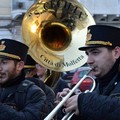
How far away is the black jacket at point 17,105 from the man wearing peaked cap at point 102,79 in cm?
42

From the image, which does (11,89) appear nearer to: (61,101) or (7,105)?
(7,105)

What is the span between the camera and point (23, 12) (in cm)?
2445

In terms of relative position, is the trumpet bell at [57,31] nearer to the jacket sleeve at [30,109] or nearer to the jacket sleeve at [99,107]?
the jacket sleeve at [30,109]

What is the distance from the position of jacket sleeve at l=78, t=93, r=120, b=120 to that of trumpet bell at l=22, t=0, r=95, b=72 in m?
2.23

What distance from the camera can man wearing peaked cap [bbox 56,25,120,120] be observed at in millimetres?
2893

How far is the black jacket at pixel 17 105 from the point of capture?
3508 millimetres

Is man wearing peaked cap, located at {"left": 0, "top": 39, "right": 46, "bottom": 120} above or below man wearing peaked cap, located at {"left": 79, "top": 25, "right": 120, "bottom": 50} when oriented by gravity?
below

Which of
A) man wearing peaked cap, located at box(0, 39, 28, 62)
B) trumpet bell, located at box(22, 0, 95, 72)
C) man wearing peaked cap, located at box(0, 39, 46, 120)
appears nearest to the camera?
man wearing peaked cap, located at box(0, 39, 46, 120)

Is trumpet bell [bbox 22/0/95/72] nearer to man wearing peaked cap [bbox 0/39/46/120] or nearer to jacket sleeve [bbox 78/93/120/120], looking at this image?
man wearing peaked cap [bbox 0/39/46/120]

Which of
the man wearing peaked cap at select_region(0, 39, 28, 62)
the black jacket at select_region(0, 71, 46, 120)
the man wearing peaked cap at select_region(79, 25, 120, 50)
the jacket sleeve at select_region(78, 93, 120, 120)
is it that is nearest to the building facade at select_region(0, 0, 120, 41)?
the man wearing peaked cap at select_region(0, 39, 28, 62)

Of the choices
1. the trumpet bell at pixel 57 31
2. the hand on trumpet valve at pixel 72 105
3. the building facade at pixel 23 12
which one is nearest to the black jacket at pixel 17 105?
the hand on trumpet valve at pixel 72 105

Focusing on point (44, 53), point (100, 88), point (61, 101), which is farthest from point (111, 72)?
point (44, 53)

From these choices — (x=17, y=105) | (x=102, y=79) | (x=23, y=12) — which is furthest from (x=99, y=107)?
(x=23, y=12)

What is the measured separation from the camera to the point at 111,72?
124 inches
